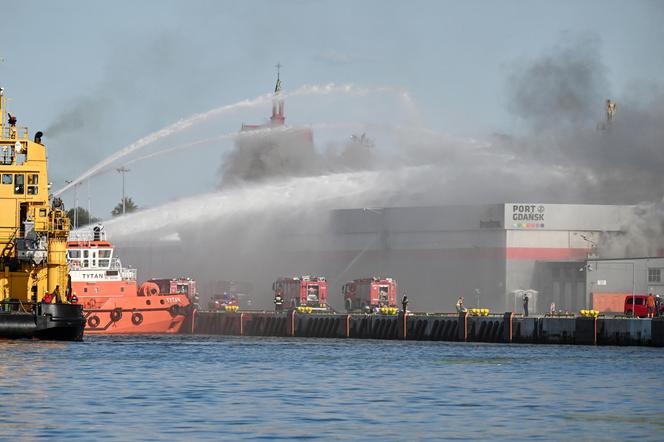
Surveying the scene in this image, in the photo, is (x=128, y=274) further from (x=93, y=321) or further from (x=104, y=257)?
(x=93, y=321)

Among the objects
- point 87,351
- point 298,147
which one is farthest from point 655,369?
point 298,147

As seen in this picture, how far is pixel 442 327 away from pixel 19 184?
28396mm

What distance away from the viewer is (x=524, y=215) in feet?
423

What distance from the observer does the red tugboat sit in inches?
3563

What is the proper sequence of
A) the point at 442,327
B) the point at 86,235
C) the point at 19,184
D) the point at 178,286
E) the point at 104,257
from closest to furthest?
1. the point at 19,184
2. the point at 442,327
3. the point at 104,257
4. the point at 86,235
5. the point at 178,286

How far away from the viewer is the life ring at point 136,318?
93.2m

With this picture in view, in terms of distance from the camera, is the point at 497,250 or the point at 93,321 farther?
the point at 497,250

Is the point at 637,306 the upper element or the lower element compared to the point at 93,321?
upper

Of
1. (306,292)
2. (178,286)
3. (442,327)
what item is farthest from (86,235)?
(306,292)

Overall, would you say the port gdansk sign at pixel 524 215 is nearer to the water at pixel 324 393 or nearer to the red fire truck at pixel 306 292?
the red fire truck at pixel 306 292

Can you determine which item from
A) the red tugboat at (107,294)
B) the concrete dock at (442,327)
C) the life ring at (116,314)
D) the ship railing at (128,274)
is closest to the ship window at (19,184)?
the red tugboat at (107,294)

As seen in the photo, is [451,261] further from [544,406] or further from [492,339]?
[544,406]

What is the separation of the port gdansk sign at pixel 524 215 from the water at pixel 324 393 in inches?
2217

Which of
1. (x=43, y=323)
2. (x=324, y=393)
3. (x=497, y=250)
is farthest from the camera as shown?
(x=497, y=250)
